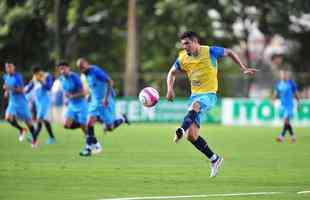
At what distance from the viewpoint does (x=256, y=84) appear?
55500 millimetres

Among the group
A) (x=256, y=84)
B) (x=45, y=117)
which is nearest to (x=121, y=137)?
(x=45, y=117)

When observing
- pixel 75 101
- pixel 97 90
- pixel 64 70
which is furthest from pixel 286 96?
pixel 64 70

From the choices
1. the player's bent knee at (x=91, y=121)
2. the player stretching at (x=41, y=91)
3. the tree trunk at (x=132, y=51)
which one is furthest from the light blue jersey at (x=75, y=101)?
the tree trunk at (x=132, y=51)

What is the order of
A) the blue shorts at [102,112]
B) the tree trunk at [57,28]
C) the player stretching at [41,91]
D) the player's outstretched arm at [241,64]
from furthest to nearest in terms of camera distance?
the tree trunk at [57,28], the player stretching at [41,91], the blue shorts at [102,112], the player's outstretched arm at [241,64]

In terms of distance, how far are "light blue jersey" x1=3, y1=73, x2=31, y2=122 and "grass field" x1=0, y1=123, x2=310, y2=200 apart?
1.30m

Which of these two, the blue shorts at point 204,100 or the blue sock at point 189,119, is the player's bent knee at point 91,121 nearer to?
the blue shorts at point 204,100

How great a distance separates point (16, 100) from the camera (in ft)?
92.1

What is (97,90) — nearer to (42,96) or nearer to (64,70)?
(64,70)

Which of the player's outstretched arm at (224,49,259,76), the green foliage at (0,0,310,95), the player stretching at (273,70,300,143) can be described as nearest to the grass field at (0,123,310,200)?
the player's outstretched arm at (224,49,259,76)

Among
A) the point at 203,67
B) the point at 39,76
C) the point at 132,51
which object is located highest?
the point at 132,51

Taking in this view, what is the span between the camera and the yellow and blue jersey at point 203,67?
16.0 metres

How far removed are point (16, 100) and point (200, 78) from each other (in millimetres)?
12972

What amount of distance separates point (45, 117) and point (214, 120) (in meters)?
17.5

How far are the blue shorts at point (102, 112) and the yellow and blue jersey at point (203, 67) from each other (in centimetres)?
677
